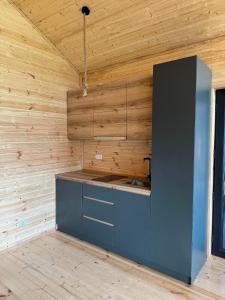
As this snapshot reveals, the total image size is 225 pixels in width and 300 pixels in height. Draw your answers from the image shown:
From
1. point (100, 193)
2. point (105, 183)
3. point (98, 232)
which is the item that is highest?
point (105, 183)

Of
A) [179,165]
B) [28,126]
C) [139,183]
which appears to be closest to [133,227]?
[139,183]

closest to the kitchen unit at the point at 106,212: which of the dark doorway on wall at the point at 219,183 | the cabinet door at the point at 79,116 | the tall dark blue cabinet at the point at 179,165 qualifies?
the tall dark blue cabinet at the point at 179,165

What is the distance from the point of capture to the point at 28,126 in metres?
2.99

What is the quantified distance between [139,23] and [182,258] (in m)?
2.49

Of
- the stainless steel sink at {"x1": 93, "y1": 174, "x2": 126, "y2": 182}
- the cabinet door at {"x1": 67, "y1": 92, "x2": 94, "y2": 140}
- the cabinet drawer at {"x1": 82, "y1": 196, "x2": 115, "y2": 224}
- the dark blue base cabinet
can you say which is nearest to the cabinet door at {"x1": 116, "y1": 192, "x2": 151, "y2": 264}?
the dark blue base cabinet

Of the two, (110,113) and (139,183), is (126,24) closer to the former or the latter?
(110,113)

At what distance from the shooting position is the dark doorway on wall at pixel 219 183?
2572 mm

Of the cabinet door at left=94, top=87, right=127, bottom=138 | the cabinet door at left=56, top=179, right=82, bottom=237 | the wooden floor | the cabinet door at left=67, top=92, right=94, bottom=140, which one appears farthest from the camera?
the cabinet door at left=67, top=92, right=94, bottom=140

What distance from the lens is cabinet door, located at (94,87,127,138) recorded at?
2.84 meters

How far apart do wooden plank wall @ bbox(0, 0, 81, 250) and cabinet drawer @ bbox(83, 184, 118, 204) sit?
0.68m

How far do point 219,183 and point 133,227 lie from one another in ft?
3.65

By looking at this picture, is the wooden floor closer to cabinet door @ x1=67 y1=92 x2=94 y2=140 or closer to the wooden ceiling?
cabinet door @ x1=67 y1=92 x2=94 y2=140

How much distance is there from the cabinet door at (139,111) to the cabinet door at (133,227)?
0.72m

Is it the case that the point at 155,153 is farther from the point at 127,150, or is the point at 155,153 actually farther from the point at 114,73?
the point at 114,73
